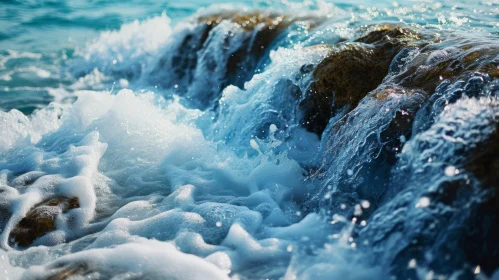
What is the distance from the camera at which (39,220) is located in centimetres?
349

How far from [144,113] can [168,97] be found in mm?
2081

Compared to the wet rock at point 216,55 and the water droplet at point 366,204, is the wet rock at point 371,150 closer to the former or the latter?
the water droplet at point 366,204

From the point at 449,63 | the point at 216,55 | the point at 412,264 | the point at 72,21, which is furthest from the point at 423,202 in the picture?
the point at 72,21

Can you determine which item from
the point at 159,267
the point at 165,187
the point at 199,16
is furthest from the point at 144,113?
the point at 199,16

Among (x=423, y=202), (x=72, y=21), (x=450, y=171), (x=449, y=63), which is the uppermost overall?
(x=449, y=63)

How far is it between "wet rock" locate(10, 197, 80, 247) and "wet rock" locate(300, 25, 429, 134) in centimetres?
228

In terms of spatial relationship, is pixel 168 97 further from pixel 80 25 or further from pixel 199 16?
pixel 80 25

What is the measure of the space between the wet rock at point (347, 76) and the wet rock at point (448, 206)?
140 centimetres

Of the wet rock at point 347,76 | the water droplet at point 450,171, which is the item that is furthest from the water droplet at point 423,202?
the wet rock at point 347,76

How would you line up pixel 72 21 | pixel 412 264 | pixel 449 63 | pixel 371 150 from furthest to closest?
pixel 72 21 < pixel 449 63 < pixel 371 150 < pixel 412 264

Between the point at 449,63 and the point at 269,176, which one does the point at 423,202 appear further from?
the point at 269,176

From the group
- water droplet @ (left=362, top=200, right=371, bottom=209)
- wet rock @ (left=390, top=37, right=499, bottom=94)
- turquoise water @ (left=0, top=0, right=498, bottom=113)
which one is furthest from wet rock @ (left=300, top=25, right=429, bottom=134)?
turquoise water @ (left=0, top=0, right=498, bottom=113)

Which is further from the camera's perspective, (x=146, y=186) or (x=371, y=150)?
(x=146, y=186)

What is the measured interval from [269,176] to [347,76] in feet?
4.00
